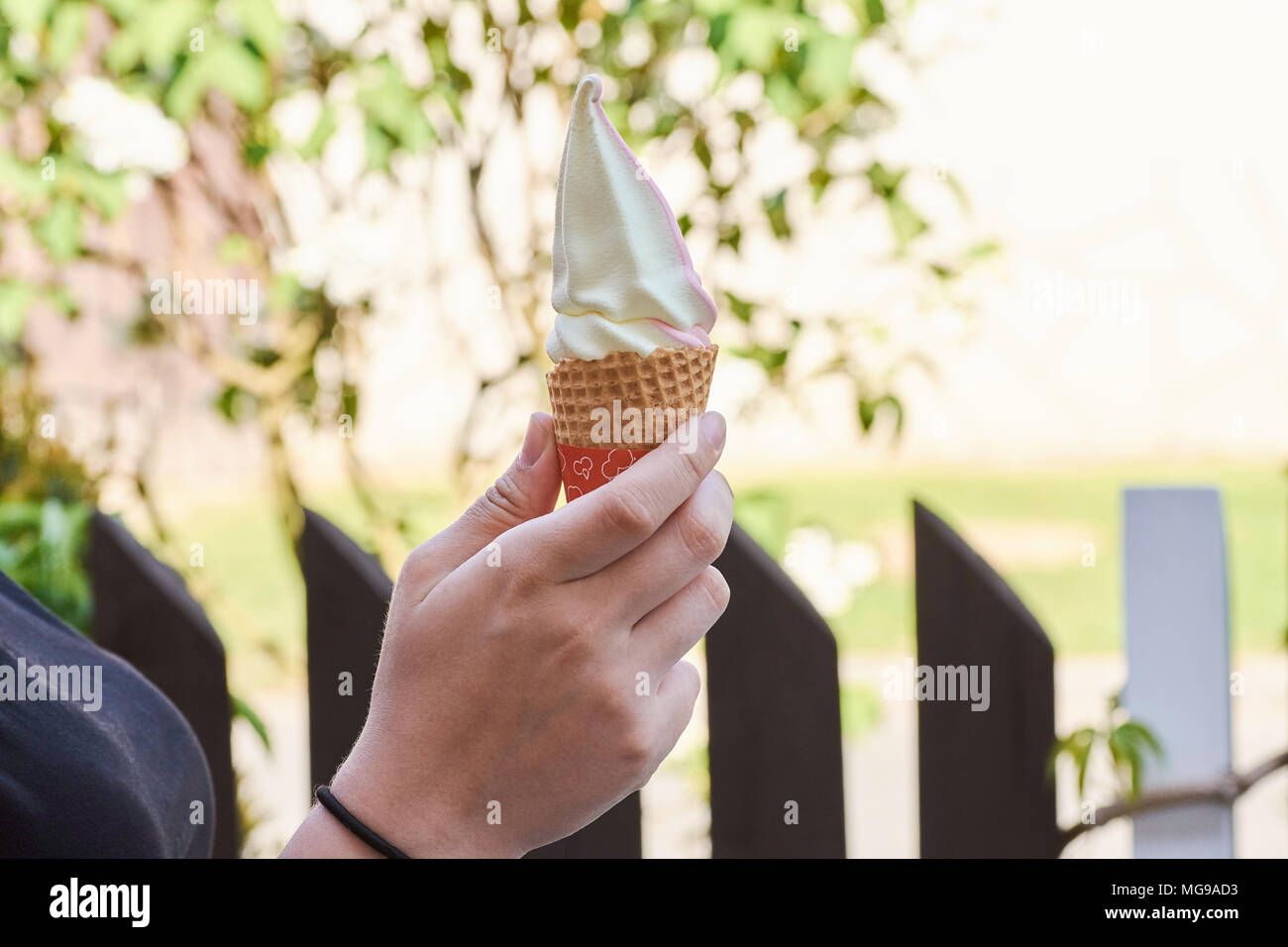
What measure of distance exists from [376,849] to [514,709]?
17 cm

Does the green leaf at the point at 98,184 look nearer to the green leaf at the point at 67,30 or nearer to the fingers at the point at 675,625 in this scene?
the green leaf at the point at 67,30

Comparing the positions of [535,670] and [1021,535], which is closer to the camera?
[535,670]

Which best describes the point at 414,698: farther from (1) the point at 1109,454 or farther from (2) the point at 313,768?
(1) the point at 1109,454

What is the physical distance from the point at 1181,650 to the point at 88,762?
4.49 feet

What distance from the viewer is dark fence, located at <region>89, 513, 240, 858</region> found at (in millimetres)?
1526

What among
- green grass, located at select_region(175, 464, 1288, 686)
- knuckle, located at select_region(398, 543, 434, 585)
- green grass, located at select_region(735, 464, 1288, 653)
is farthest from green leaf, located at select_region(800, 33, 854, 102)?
green grass, located at select_region(735, 464, 1288, 653)

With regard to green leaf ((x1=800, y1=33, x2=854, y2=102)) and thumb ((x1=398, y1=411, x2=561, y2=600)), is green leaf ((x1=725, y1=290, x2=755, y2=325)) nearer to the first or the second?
green leaf ((x1=800, y1=33, x2=854, y2=102))

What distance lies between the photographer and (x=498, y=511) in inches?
41.9

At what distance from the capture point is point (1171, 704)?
4.88ft

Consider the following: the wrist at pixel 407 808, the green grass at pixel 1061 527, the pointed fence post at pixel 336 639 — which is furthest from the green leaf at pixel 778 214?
the green grass at pixel 1061 527

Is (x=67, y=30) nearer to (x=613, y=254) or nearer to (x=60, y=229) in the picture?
(x=60, y=229)

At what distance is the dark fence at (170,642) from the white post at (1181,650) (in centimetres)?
129

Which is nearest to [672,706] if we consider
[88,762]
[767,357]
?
A: [88,762]
